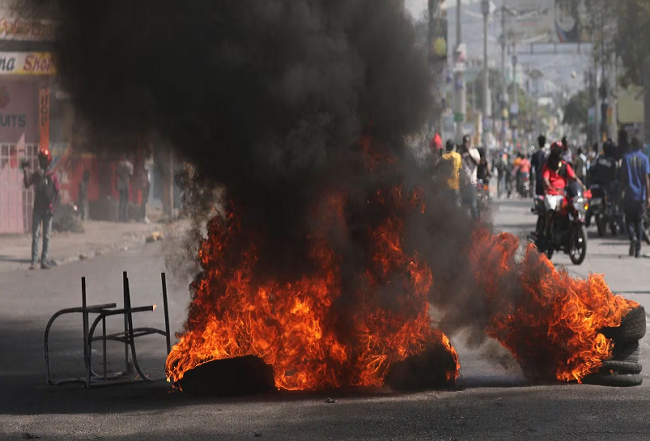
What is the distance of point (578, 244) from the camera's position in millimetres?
18328

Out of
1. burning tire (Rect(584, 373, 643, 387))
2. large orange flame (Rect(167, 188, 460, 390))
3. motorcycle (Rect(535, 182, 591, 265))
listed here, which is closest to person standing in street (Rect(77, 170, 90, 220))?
motorcycle (Rect(535, 182, 591, 265))

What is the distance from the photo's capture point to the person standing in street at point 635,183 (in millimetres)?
19453

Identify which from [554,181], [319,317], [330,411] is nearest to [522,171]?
[554,181]

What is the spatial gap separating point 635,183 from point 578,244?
1.89 m

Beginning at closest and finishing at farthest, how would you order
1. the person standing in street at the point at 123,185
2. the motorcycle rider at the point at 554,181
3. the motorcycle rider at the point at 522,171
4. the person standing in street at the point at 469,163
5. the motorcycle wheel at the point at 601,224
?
the motorcycle rider at the point at 554,181
the person standing in street at the point at 469,163
the motorcycle wheel at the point at 601,224
the person standing in street at the point at 123,185
the motorcycle rider at the point at 522,171

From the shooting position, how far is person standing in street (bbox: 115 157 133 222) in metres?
30.8

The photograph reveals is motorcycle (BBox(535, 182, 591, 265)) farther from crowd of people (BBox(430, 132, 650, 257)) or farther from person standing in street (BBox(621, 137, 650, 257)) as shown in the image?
person standing in street (BBox(621, 137, 650, 257))

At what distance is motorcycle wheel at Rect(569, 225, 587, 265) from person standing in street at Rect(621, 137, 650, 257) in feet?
5.25

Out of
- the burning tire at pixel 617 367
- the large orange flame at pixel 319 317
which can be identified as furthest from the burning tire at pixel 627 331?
the large orange flame at pixel 319 317

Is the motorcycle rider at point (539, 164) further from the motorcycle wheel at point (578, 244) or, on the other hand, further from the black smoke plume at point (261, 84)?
the black smoke plume at point (261, 84)

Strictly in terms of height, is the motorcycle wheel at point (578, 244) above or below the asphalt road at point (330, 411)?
above

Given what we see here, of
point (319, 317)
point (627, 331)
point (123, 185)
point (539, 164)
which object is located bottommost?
point (627, 331)

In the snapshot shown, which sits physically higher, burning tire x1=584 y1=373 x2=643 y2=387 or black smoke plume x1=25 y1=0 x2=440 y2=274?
black smoke plume x1=25 y1=0 x2=440 y2=274

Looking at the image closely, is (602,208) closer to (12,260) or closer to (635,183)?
(635,183)
